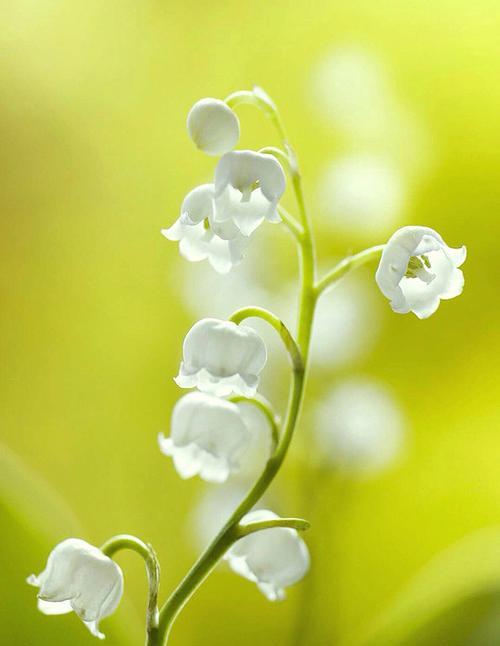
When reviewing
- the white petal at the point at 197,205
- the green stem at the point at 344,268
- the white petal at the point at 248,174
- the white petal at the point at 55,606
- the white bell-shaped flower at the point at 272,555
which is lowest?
the white petal at the point at 55,606

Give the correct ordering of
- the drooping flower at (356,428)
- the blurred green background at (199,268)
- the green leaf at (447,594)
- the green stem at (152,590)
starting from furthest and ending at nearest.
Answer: the blurred green background at (199,268), the drooping flower at (356,428), the green leaf at (447,594), the green stem at (152,590)

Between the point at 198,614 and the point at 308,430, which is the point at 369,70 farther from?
the point at 198,614

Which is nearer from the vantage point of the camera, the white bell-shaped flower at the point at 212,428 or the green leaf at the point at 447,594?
the white bell-shaped flower at the point at 212,428

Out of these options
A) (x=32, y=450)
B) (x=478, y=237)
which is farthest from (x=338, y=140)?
(x=32, y=450)

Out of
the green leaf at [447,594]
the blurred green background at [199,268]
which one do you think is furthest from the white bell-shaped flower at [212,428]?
the blurred green background at [199,268]

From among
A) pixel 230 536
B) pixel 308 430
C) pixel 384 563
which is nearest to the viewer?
pixel 230 536

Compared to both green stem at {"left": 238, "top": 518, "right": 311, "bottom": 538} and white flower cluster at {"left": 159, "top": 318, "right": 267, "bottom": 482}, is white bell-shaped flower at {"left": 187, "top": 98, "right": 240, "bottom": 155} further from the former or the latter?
green stem at {"left": 238, "top": 518, "right": 311, "bottom": 538}

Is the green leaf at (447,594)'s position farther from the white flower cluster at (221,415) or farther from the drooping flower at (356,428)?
the white flower cluster at (221,415)

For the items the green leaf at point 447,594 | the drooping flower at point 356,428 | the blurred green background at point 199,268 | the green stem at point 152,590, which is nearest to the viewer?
the green stem at point 152,590

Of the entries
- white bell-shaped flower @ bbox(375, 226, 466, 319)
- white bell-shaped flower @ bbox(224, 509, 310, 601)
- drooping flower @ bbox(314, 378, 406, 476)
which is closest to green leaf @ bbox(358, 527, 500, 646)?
drooping flower @ bbox(314, 378, 406, 476)
